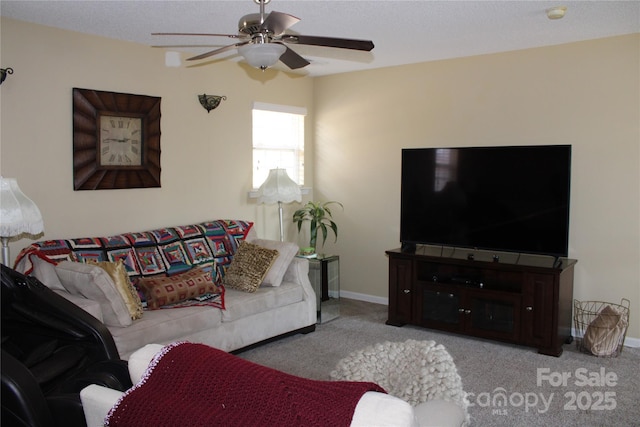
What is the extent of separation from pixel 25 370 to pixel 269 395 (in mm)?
891

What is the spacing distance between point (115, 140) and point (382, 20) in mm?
2213

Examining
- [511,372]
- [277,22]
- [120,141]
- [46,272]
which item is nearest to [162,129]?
[120,141]

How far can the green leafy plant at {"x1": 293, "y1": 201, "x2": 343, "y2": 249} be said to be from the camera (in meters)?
5.87

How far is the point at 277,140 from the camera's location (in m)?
5.97

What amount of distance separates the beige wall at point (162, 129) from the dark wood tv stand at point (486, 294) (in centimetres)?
165

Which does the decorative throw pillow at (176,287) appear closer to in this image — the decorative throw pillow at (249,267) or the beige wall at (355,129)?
the decorative throw pillow at (249,267)

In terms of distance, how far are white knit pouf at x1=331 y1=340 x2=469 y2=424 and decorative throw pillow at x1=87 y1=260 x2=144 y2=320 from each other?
56.4 inches

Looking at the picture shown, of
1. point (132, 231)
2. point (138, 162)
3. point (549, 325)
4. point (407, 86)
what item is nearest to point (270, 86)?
point (407, 86)

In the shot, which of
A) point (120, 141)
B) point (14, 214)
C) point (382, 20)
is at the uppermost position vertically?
point (382, 20)

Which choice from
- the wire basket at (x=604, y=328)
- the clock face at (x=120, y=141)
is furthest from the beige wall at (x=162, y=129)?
the wire basket at (x=604, y=328)

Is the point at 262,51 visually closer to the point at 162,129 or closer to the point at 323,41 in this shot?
the point at 323,41

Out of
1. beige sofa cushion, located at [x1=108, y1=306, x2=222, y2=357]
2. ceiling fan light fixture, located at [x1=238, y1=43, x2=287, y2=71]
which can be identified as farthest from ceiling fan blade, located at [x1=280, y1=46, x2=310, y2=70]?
beige sofa cushion, located at [x1=108, y1=306, x2=222, y2=357]

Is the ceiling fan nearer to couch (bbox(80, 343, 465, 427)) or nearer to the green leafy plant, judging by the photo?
couch (bbox(80, 343, 465, 427))

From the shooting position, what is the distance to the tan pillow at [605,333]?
4.25m
